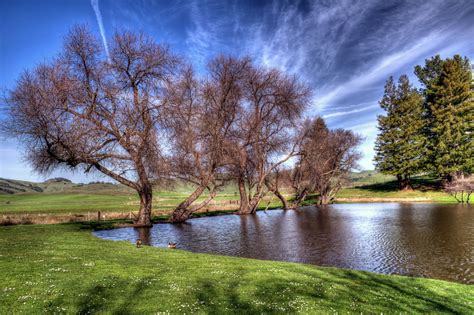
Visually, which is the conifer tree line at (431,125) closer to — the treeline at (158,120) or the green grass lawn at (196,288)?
the treeline at (158,120)

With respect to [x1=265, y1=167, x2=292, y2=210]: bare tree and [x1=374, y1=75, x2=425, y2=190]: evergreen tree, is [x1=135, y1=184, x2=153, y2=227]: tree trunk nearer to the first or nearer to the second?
[x1=265, y1=167, x2=292, y2=210]: bare tree

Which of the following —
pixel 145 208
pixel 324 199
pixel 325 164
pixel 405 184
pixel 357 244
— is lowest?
pixel 357 244

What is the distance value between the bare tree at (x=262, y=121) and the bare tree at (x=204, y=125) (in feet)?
11.8

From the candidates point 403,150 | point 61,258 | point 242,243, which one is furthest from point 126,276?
point 403,150

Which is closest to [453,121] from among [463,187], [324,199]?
[463,187]

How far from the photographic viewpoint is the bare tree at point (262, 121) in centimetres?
5044

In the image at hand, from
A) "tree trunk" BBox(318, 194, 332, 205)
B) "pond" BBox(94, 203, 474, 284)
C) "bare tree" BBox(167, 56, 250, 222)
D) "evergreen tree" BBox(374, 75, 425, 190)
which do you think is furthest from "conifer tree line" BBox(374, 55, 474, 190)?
"bare tree" BBox(167, 56, 250, 222)

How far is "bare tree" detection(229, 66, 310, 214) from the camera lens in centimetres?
5044

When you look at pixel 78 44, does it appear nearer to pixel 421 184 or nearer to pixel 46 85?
pixel 46 85

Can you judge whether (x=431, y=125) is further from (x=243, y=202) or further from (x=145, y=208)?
(x=145, y=208)

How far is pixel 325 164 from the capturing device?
74.4 m

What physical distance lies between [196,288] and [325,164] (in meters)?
68.1

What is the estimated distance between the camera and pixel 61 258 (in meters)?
15.1

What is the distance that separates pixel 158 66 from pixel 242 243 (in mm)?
22675
